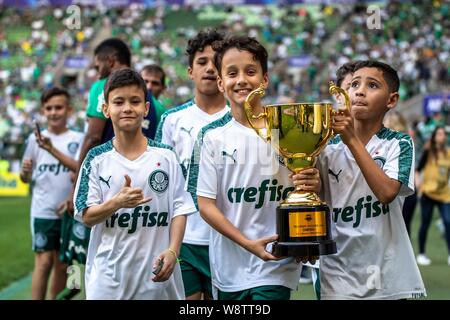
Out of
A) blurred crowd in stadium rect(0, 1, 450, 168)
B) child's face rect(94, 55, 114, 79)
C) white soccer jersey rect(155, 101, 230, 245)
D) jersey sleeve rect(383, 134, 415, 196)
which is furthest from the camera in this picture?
blurred crowd in stadium rect(0, 1, 450, 168)

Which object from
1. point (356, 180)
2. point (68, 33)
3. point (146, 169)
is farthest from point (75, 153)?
point (68, 33)

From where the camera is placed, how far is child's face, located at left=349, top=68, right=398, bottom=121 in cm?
420

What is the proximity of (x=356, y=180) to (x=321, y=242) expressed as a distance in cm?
49

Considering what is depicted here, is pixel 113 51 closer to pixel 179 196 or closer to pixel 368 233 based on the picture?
pixel 179 196

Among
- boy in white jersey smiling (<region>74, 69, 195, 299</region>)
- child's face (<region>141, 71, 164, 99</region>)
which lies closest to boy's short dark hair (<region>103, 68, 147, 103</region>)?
boy in white jersey smiling (<region>74, 69, 195, 299</region>)

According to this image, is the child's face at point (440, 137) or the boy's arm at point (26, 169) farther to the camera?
the child's face at point (440, 137)

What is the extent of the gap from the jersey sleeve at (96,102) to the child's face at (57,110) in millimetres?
1924

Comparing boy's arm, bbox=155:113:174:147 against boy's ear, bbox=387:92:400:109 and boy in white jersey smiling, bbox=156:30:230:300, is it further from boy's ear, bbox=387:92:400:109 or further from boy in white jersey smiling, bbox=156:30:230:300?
boy's ear, bbox=387:92:400:109

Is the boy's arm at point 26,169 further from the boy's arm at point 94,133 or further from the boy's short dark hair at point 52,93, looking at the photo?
the boy's arm at point 94,133

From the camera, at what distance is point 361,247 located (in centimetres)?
418

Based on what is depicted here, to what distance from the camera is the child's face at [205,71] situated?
215 inches

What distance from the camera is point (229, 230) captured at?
4148 millimetres

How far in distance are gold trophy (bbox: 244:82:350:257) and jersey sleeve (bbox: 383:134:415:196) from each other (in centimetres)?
39
